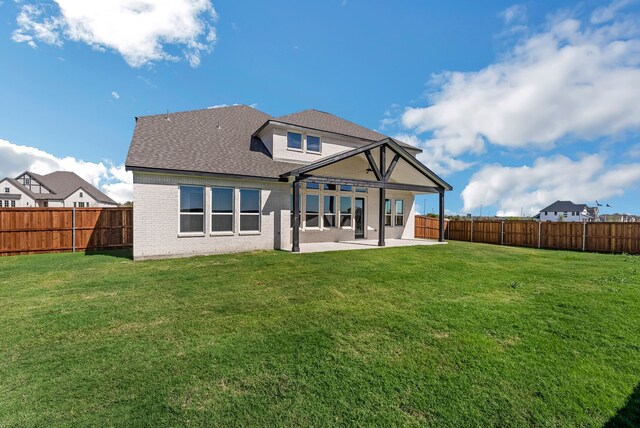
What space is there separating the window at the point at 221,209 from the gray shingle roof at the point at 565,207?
77983mm

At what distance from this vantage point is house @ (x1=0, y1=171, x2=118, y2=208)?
40.7 meters

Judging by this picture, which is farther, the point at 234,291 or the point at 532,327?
the point at 234,291

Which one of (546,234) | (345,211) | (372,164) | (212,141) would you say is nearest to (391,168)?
(372,164)

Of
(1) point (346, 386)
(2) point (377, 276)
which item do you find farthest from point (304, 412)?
(2) point (377, 276)

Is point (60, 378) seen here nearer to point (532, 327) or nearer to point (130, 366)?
point (130, 366)

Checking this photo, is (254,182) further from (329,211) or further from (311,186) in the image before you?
(329,211)

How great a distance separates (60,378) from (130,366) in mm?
677

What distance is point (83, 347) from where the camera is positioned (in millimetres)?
3883

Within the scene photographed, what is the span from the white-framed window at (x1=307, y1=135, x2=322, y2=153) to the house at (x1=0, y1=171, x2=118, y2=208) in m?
46.8

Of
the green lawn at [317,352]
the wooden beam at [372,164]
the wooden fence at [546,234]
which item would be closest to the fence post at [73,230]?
the green lawn at [317,352]

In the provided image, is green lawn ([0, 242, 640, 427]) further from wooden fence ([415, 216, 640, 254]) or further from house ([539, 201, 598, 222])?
house ([539, 201, 598, 222])

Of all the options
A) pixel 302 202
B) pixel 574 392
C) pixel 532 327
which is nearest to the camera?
pixel 574 392

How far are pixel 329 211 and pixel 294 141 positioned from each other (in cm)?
415

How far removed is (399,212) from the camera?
18.6 m
